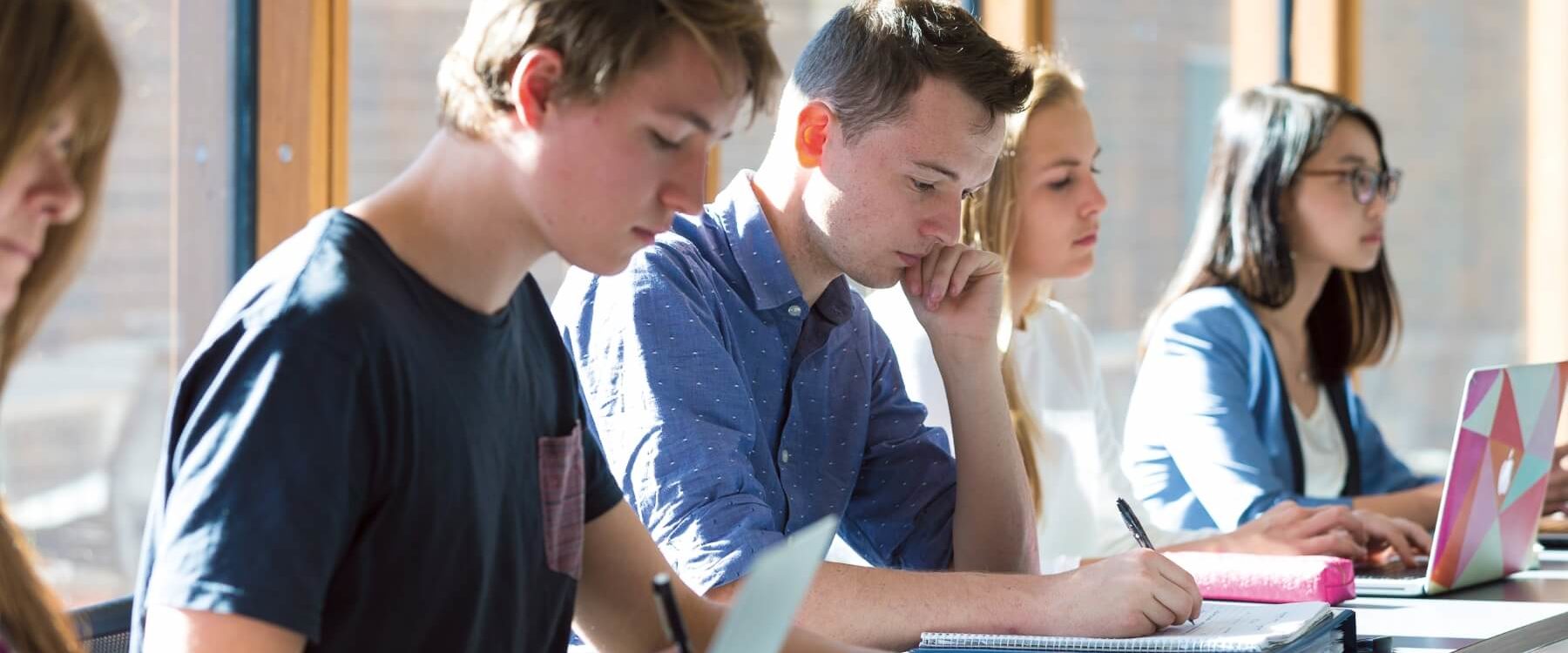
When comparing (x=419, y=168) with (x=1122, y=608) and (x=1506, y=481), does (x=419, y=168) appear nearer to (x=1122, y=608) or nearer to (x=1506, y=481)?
(x=1122, y=608)

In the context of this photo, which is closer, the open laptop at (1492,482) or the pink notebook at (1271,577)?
the pink notebook at (1271,577)

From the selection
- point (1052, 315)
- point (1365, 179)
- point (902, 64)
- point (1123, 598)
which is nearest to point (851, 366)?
point (902, 64)

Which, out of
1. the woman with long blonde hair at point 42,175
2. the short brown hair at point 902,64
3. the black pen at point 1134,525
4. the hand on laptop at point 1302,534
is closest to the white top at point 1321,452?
the hand on laptop at point 1302,534

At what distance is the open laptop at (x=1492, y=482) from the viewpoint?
6.25 ft

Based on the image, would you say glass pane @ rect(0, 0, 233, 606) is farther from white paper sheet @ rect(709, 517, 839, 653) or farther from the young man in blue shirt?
white paper sheet @ rect(709, 517, 839, 653)

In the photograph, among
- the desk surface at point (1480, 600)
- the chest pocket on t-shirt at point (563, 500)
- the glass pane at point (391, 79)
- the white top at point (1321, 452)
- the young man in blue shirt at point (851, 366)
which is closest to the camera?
the chest pocket on t-shirt at point (563, 500)

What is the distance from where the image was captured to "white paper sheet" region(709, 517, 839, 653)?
0.78m

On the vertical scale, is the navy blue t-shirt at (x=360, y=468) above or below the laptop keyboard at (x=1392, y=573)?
above

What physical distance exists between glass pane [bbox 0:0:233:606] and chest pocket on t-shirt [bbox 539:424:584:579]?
3.83 ft

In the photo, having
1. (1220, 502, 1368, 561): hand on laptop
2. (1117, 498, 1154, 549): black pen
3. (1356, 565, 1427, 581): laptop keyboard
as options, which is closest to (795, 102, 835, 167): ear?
(1117, 498, 1154, 549): black pen

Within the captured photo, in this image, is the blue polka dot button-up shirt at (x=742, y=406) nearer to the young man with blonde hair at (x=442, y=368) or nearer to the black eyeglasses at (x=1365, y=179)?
the young man with blonde hair at (x=442, y=368)

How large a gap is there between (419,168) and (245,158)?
4.04 feet

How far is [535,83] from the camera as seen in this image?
1.10 meters

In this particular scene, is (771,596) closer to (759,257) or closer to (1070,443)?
(759,257)
